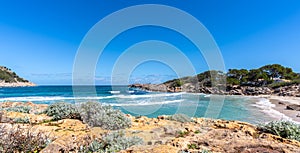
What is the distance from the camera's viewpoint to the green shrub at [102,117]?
248 inches

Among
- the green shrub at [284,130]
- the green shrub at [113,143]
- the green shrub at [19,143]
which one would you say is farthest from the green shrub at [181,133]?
the green shrub at [19,143]

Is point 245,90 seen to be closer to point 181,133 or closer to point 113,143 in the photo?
point 181,133

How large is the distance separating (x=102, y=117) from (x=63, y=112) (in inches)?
79.6

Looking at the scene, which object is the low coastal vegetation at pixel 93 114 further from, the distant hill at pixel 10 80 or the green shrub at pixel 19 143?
the distant hill at pixel 10 80

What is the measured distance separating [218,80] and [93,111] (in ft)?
192

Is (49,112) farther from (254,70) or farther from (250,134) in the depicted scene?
(254,70)

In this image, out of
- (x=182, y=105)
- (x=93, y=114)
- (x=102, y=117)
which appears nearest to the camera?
(x=102, y=117)

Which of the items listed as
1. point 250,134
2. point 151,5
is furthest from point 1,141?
point 151,5

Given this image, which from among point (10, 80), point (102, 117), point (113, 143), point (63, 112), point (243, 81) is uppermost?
point (10, 80)

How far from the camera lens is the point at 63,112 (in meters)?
7.35

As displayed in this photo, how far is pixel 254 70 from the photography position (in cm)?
6188

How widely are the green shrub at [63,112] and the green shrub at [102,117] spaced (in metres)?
0.47

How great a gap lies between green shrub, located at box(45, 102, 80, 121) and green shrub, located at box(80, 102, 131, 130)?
0.47m

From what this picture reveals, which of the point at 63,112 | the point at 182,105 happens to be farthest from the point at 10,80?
the point at 63,112
